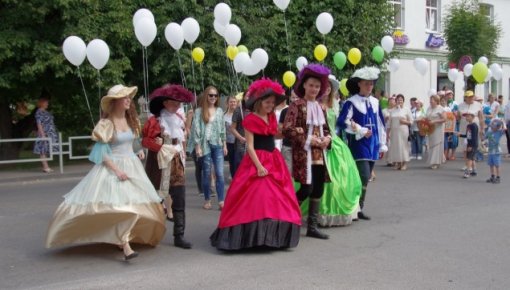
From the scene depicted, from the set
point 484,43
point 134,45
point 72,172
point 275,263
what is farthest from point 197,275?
point 484,43

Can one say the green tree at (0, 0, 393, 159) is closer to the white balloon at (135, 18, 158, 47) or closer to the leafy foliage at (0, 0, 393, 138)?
the leafy foliage at (0, 0, 393, 138)

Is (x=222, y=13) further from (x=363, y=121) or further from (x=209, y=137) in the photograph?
(x=363, y=121)

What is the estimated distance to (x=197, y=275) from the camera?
551 centimetres

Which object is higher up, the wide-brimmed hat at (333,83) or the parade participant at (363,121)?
the wide-brimmed hat at (333,83)

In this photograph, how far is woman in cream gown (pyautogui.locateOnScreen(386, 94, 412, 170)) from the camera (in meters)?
14.3

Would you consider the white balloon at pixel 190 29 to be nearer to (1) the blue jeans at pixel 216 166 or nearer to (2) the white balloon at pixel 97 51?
(2) the white balloon at pixel 97 51

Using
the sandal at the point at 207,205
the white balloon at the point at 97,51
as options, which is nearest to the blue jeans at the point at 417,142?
the sandal at the point at 207,205

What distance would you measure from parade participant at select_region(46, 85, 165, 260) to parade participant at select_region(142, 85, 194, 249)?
0.28 meters

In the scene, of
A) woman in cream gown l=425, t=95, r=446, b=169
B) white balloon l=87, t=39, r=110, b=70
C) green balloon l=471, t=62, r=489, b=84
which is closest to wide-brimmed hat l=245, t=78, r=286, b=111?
white balloon l=87, t=39, r=110, b=70

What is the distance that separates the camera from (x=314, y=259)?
6.02m

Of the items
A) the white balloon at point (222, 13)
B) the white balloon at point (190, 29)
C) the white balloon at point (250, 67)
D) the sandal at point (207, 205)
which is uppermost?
the white balloon at point (222, 13)

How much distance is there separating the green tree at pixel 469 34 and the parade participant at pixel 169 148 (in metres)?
19.9

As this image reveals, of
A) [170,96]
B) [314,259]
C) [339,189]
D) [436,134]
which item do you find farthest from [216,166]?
[436,134]

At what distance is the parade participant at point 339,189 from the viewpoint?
7555 millimetres
